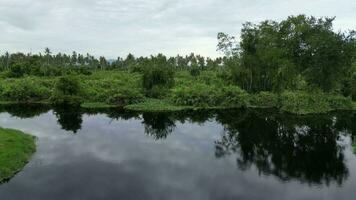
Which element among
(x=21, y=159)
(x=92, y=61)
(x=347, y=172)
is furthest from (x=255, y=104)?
(x=92, y=61)

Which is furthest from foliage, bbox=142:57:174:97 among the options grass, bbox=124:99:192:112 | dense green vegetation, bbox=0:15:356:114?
grass, bbox=124:99:192:112

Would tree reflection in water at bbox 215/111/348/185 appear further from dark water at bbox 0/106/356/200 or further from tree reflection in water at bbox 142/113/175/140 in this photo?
tree reflection in water at bbox 142/113/175/140

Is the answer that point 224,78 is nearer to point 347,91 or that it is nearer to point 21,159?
point 347,91

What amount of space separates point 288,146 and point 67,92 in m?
54.0

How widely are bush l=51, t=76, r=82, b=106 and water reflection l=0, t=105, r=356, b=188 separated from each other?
5.50 metres

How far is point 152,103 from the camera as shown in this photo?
75438mm

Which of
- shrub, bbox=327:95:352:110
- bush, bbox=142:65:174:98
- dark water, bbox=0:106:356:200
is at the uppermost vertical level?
bush, bbox=142:65:174:98

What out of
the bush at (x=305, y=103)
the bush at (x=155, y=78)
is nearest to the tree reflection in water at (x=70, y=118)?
the bush at (x=155, y=78)

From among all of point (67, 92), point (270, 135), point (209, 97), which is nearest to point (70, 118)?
point (67, 92)

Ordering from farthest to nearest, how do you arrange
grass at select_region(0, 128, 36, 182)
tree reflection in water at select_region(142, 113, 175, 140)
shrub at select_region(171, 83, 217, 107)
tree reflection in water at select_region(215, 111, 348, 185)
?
shrub at select_region(171, 83, 217, 107)
tree reflection in water at select_region(142, 113, 175, 140)
tree reflection in water at select_region(215, 111, 348, 185)
grass at select_region(0, 128, 36, 182)

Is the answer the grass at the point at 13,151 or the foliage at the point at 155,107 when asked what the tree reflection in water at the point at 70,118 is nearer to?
the grass at the point at 13,151

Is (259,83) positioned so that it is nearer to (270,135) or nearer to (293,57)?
(293,57)

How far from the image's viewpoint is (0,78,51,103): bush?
8256cm

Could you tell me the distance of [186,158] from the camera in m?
38.1
